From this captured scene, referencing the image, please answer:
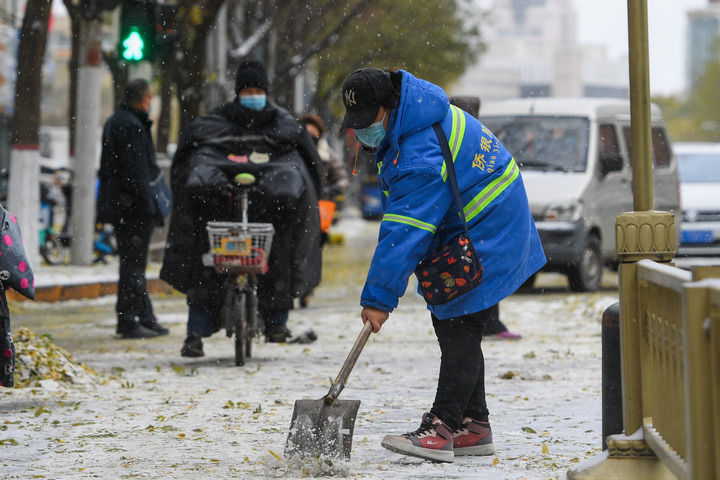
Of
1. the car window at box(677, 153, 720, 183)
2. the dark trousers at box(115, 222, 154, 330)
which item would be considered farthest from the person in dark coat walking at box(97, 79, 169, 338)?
the car window at box(677, 153, 720, 183)

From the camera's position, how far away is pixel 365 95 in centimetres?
528

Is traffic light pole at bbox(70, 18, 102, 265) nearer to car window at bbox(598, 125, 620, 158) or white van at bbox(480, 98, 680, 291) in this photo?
white van at bbox(480, 98, 680, 291)

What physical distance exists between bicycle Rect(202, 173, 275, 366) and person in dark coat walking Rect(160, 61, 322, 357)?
15 centimetres

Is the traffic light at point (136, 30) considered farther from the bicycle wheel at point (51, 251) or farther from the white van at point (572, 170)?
the bicycle wheel at point (51, 251)

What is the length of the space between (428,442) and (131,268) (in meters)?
5.68

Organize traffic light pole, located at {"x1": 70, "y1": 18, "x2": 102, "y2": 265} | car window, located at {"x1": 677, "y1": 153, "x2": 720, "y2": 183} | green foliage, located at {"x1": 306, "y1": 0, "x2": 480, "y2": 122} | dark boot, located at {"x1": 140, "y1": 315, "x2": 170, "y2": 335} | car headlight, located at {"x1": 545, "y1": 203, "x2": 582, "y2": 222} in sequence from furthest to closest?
green foliage, located at {"x1": 306, "y1": 0, "x2": 480, "y2": 122} → car window, located at {"x1": 677, "y1": 153, "x2": 720, "y2": 183} → traffic light pole, located at {"x1": 70, "y1": 18, "x2": 102, "y2": 265} → car headlight, located at {"x1": 545, "y1": 203, "x2": 582, "y2": 222} → dark boot, located at {"x1": 140, "y1": 315, "x2": 170, "y2": 335}

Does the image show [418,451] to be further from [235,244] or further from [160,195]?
[160,195]

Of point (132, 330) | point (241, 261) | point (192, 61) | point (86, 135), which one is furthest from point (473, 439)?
point (192, 61)

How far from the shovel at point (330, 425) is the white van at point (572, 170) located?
9285mm

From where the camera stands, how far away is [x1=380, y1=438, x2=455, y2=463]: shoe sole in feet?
17.9

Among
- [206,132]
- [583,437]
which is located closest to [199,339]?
[206,132]

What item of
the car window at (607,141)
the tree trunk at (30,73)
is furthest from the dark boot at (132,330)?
the car window at (607,141)

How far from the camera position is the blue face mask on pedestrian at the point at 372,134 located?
5375 millimetres

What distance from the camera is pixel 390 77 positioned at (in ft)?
17.7
